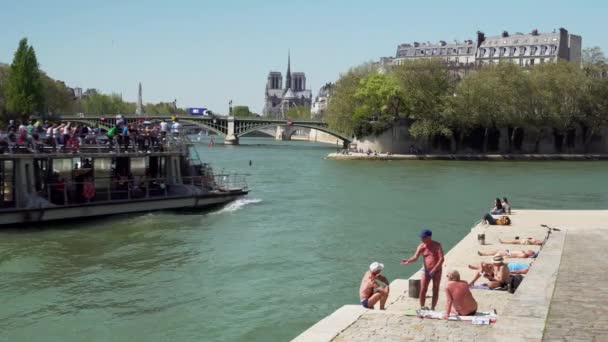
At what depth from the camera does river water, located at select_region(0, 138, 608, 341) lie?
15219 millimetres

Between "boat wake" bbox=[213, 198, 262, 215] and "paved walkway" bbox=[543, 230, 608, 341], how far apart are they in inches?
650

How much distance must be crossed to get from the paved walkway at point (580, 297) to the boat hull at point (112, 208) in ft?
53.1

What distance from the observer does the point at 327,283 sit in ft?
60.8

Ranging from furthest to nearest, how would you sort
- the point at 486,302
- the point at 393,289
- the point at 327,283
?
the point at 327,283 → the point at 393,289 → the point at 486,302

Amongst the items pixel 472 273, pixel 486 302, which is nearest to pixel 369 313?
pixel 486 302

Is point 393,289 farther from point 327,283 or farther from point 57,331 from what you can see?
point 57,331

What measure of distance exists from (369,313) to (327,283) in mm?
6432

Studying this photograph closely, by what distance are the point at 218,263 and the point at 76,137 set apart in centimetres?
988

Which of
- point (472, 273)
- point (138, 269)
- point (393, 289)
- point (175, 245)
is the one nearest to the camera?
point (393, 289)

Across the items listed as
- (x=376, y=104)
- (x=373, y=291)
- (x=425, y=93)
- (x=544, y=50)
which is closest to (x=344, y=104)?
(x=376, y=104)

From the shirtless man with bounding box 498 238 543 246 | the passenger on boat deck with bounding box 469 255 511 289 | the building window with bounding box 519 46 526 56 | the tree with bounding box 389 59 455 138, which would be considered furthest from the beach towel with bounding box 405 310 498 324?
the building window with bounding box 519 46 526 56

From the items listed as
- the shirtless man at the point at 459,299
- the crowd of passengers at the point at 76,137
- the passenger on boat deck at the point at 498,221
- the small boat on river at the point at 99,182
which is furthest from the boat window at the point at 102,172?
the shirtless man at the point at 459,299

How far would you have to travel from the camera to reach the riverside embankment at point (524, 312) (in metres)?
10.6

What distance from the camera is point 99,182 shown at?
29219 millimetres
